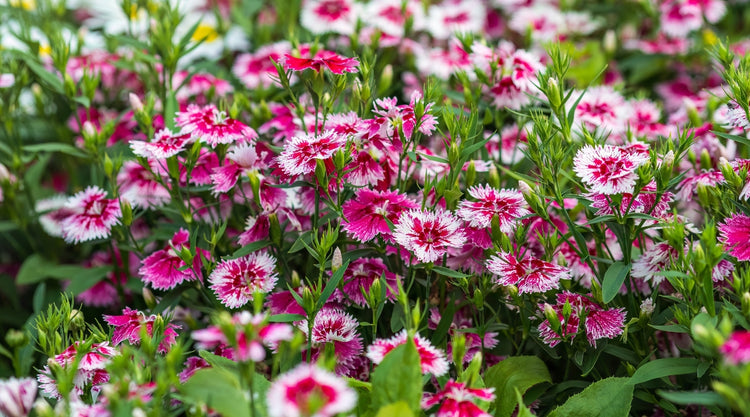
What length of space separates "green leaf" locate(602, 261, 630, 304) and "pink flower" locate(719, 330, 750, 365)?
0.35m

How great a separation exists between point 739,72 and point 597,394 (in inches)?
31.0

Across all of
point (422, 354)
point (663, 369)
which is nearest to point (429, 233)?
point (422, 354)

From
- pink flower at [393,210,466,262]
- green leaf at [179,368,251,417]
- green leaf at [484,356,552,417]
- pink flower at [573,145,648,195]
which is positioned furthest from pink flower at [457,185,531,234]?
green leaf at [179,368,251,417]

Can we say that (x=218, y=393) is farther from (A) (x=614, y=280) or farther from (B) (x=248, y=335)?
(A) (x=614, y=280)

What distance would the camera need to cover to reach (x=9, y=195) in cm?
212

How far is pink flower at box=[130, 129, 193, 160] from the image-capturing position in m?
1.60

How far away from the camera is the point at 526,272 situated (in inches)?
58.4

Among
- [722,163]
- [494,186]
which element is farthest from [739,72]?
[494,186]

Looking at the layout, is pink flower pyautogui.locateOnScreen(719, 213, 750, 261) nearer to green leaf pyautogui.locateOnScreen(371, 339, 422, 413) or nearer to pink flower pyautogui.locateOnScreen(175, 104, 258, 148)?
green leaf pyautogui.locateOnScreen(371, 339, 422, 413)

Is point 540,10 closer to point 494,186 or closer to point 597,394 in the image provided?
point 494,186

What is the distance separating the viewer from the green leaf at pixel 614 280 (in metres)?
1.39

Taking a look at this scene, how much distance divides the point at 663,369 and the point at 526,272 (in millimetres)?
309

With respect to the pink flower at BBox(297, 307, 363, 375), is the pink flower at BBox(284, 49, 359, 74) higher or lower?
higher

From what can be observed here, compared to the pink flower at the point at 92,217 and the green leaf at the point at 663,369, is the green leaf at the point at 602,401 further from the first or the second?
the pink flower at the point at 92,217
